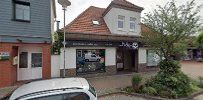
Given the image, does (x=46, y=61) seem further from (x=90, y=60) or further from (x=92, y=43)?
(x=90, y=60)

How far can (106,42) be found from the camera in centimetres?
1852

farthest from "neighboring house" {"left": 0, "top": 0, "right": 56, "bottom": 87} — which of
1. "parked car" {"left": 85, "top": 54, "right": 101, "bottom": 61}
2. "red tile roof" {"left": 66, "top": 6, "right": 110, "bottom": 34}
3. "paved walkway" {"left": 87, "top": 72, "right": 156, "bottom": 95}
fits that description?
"paved walkway" {"left": 87, "top": 72, "right": 156, "bottom": 95}

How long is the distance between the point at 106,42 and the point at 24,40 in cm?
683

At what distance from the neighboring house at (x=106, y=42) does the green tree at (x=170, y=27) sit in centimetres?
302

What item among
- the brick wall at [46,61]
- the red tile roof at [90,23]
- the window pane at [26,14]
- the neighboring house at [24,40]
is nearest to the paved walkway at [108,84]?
the brick wall at [46,61]

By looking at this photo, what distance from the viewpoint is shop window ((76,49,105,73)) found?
57.2ft

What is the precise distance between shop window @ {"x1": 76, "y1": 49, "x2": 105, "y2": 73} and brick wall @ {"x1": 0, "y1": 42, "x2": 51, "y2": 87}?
253 cm

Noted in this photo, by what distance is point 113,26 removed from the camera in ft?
64.7

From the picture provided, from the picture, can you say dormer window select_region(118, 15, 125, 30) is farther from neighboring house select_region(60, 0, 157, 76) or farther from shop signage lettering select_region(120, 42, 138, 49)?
shop signage lettering select_region(120, 42, 138, 49)

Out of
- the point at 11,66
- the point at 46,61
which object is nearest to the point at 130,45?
the point at 46,61

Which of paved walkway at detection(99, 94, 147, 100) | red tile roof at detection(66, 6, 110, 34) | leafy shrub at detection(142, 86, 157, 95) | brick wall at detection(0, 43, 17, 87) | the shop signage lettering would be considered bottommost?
paved walkway at detection(99, 94, 147, 100)

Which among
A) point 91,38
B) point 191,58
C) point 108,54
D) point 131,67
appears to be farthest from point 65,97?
point 191,58

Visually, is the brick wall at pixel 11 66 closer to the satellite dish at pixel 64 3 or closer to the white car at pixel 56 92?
the satellite dish at pixel 64 3

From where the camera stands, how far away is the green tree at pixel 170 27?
1256 cm
